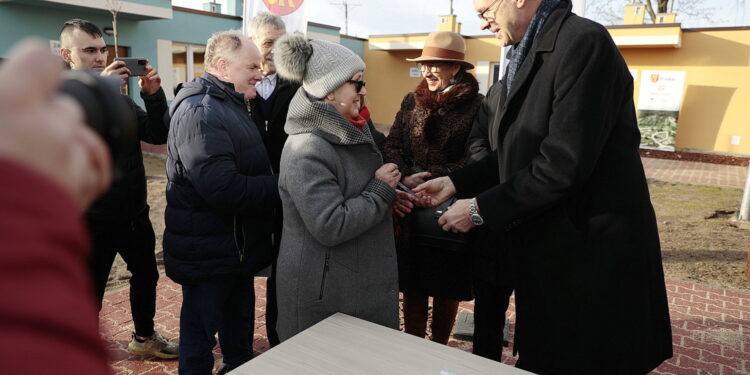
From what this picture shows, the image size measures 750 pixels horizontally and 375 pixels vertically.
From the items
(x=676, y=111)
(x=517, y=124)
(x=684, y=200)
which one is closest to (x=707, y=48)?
(x=676, y=111)

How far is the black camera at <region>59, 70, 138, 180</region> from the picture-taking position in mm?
431

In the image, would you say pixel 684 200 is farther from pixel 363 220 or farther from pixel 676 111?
pixel 363 220

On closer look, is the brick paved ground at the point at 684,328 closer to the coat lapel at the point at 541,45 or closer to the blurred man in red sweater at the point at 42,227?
A: the coat lapel at the point at 541,45

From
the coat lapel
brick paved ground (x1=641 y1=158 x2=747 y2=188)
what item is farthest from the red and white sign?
brick paved ground (x1=641 y1=158 x2=747 y2=188)

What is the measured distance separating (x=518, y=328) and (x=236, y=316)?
175 cm

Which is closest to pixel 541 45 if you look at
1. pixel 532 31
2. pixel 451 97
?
pixel 532 31

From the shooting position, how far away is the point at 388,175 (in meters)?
2.15

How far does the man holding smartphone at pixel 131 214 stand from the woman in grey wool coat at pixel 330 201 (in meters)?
1.19

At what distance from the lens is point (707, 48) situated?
628 inches

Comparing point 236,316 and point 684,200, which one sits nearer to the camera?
point 236,316

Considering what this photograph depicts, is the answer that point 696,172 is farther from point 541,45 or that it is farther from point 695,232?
point 541,45

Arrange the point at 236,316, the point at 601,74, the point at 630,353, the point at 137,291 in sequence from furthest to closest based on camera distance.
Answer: the point at 137,291
the point at 236,316
the point at 630,353
the point at 601,74

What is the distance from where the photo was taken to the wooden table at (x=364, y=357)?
1498mm

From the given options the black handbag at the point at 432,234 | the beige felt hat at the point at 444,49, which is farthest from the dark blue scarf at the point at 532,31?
the beige felt hat at the point at 444,49
